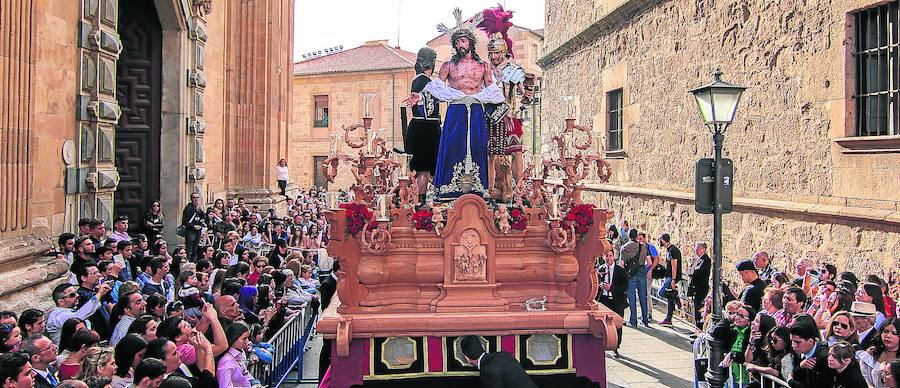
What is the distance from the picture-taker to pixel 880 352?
591 cm

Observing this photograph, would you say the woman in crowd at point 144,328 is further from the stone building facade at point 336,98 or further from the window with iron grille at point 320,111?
the window with iron grille at point 320,111

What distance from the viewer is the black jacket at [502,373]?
242 inches

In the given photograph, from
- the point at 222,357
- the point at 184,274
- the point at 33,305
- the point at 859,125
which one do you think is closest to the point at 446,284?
the point at 222,357

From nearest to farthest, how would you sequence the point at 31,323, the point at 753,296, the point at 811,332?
the point at 31,323 < the point at 811,332 < the point at 753,296

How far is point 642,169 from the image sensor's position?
57.5 ft

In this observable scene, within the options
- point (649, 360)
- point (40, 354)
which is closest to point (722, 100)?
point (649, 360)

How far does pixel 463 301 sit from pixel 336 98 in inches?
1477

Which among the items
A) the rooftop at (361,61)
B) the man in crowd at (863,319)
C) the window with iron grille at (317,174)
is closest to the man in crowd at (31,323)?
the man in crowd at (863,319)

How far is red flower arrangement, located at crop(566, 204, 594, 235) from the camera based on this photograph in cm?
757

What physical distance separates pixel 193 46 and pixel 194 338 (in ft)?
33.5

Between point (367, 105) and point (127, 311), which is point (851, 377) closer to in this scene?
point (367, 105)

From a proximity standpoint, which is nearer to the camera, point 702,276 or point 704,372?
point 704,372

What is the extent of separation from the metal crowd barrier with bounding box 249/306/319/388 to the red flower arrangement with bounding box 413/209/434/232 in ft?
6.73

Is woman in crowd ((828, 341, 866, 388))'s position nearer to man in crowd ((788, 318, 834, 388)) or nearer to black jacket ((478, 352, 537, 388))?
man in crowd ((788, 318, 834, 388))
